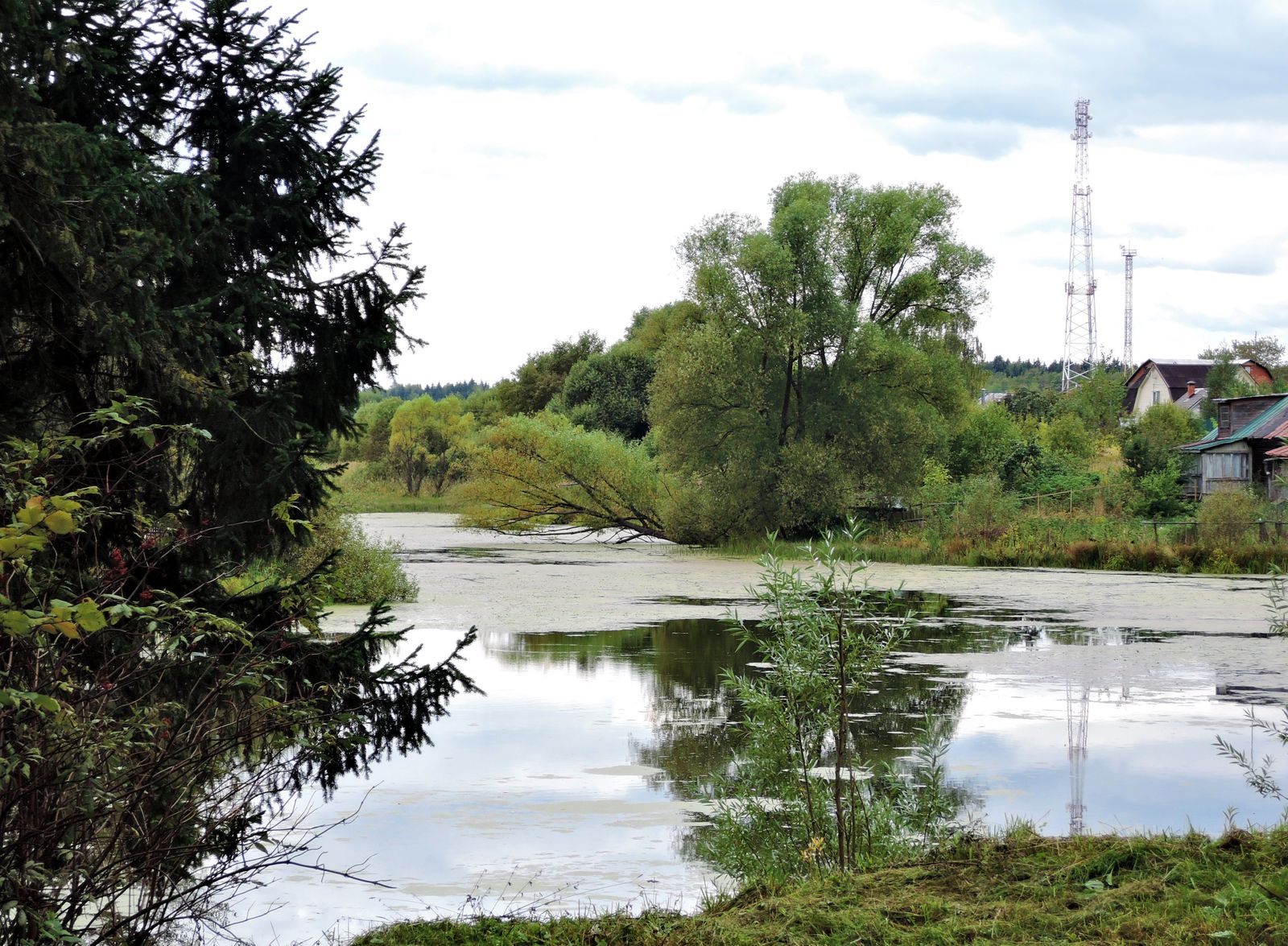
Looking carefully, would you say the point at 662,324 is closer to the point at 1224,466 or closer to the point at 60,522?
the point at 1224,466

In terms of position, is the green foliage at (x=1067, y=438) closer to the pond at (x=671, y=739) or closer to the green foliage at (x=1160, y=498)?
the green foliage at (x=1160, y=498)

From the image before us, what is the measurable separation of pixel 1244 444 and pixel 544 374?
135 feet

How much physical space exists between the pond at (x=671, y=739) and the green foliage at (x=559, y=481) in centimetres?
1550

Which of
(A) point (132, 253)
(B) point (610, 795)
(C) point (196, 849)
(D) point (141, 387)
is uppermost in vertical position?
(A) point (132, 253)

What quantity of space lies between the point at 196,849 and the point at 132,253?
8.78 ft

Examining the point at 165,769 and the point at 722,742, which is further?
the point at 722,742

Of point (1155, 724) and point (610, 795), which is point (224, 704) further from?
point (1155, 724)

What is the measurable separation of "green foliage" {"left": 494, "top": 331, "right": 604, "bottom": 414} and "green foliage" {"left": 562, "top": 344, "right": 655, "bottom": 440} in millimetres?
6679

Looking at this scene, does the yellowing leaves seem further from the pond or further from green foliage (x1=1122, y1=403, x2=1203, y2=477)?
green foliage (x1=1122, y1=403, x2=1203, y2=477)

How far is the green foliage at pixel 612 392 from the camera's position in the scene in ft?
200

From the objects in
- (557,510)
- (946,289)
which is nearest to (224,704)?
(557,510)

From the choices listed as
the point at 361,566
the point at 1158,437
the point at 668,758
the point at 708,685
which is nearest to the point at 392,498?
the point at 1158,437

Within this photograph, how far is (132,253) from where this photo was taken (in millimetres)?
5312

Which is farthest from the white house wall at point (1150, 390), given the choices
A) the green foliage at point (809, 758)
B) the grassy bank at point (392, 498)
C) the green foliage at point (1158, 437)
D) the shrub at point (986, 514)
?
the green foliage at point (809, 758)
